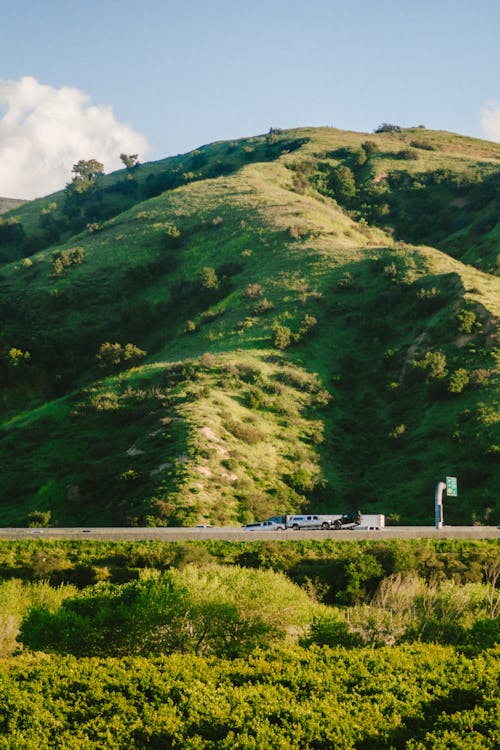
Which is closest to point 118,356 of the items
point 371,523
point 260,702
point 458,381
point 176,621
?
point 458,381

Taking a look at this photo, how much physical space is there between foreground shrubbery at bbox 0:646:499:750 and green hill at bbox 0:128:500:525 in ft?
81.4

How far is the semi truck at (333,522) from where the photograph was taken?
43.5 metres

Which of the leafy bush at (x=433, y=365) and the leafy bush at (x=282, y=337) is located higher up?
the leafy bush at (x=282, y=337)

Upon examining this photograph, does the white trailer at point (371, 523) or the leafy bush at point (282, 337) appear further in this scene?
the leafy bush at point (282, 337)

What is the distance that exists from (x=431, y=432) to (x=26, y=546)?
3099cm

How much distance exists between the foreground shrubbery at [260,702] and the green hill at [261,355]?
24.8m

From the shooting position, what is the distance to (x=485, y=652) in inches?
913

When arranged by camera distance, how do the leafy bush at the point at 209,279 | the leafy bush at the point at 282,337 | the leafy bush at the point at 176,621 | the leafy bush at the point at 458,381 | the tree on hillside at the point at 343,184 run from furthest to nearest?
the tree on hillside at the point at 343,184 → the leafy bush at the point at 209,279 → the leafy bush at the point at 282,337 → the leafy bush at the point at 458,381 → the leafy bush at the point at 176,621

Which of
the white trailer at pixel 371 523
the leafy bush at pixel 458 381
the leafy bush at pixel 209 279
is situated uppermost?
the leafy bush at pixel 209 279

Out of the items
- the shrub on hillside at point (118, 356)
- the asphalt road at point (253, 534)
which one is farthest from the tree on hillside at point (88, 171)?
the asphalt road at point (253, 534)

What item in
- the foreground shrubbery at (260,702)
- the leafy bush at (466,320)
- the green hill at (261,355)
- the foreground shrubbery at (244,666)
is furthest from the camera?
the leafy bush at (466,320)

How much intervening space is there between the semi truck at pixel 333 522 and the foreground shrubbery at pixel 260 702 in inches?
772

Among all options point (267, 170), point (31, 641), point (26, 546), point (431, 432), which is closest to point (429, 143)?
point (267, 170)

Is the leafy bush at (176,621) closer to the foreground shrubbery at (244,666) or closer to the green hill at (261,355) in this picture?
the foreground shrubbery at (244,666)
